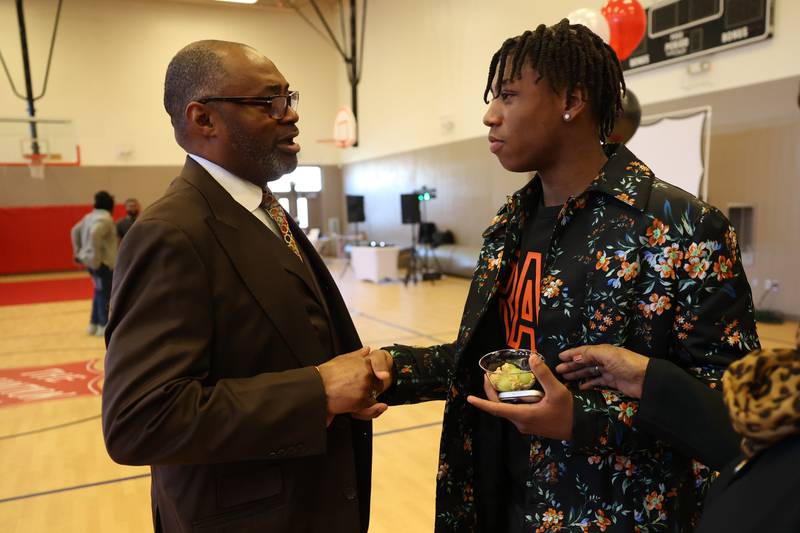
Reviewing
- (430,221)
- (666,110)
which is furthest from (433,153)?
(666,110)

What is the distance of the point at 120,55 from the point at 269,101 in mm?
16028

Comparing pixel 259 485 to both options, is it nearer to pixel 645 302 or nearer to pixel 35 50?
pixel 645 302

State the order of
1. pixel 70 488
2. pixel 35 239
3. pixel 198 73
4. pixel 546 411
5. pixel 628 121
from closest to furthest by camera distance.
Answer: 1. pixel 546 411
2. pixel 198 73
3. pixel 70 488
4. pixel 628 121
5. pixel 35 239

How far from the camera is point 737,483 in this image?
2.01ft

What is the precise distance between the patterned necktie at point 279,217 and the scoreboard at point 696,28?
6612mm

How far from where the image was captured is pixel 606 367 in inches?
44.4

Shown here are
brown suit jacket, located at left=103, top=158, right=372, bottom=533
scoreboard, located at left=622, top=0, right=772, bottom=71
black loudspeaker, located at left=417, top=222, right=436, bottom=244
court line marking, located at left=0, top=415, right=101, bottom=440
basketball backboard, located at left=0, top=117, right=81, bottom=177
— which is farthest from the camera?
basketball backboard, located at left=0, top=117, right=81, bottom=177

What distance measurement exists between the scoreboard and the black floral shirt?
6349 millimetres

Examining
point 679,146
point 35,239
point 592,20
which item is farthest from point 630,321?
point 35,239

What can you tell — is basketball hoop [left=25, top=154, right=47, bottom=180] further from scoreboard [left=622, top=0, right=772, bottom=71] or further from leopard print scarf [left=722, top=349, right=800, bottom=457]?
leopard print scarf [left=722, top=349, right=800, bottom=457]

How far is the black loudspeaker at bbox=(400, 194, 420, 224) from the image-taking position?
11.5 m

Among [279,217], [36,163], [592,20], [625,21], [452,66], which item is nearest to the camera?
[279,217]

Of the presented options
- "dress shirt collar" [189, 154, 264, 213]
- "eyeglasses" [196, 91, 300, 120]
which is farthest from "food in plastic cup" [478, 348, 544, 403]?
"eyeglasses" [196, 91, 300, 120]

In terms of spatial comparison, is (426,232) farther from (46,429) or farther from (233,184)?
(233,184)
